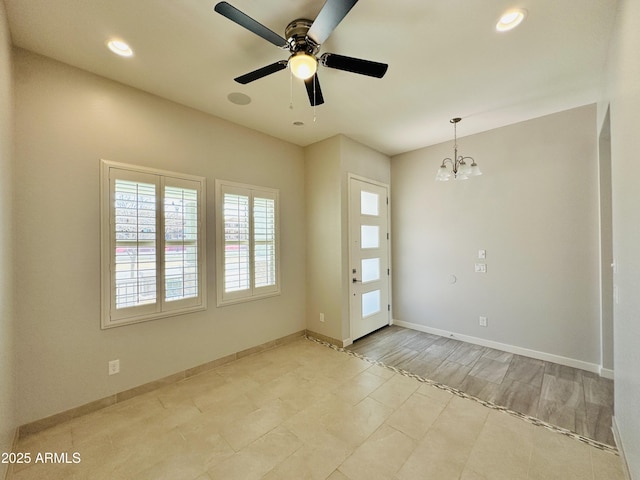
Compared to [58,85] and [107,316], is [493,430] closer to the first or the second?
[107,316]

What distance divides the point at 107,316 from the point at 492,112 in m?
4.73

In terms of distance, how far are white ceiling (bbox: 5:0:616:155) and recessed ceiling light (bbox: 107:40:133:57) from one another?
0.20ft

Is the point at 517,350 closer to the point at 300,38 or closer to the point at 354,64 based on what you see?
the point at 354,64

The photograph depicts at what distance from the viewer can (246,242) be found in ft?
11.4

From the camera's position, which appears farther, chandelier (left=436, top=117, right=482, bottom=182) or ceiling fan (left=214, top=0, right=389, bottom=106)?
chandelier (left=436, top=117, right=482, bottom=182)

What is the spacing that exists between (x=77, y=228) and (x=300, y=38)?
2449 mm

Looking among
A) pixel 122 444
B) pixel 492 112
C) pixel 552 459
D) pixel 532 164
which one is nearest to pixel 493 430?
pixel 552 459

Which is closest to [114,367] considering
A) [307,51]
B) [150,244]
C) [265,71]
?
[150,244]

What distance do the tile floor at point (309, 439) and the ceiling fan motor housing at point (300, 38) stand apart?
2851 millimetres

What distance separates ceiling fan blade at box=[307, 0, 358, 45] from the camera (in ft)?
4.50

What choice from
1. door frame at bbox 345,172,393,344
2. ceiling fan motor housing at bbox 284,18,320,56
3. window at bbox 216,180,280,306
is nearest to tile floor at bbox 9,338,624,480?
window at bbox 216,180,280,306

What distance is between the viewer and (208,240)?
3117 millimetres

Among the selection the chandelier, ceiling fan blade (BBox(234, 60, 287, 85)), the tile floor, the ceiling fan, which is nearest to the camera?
the ceiling fan

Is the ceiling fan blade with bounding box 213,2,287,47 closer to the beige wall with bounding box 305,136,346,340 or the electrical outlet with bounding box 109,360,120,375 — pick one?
the beige wall with bounding box 305,136,346,340
